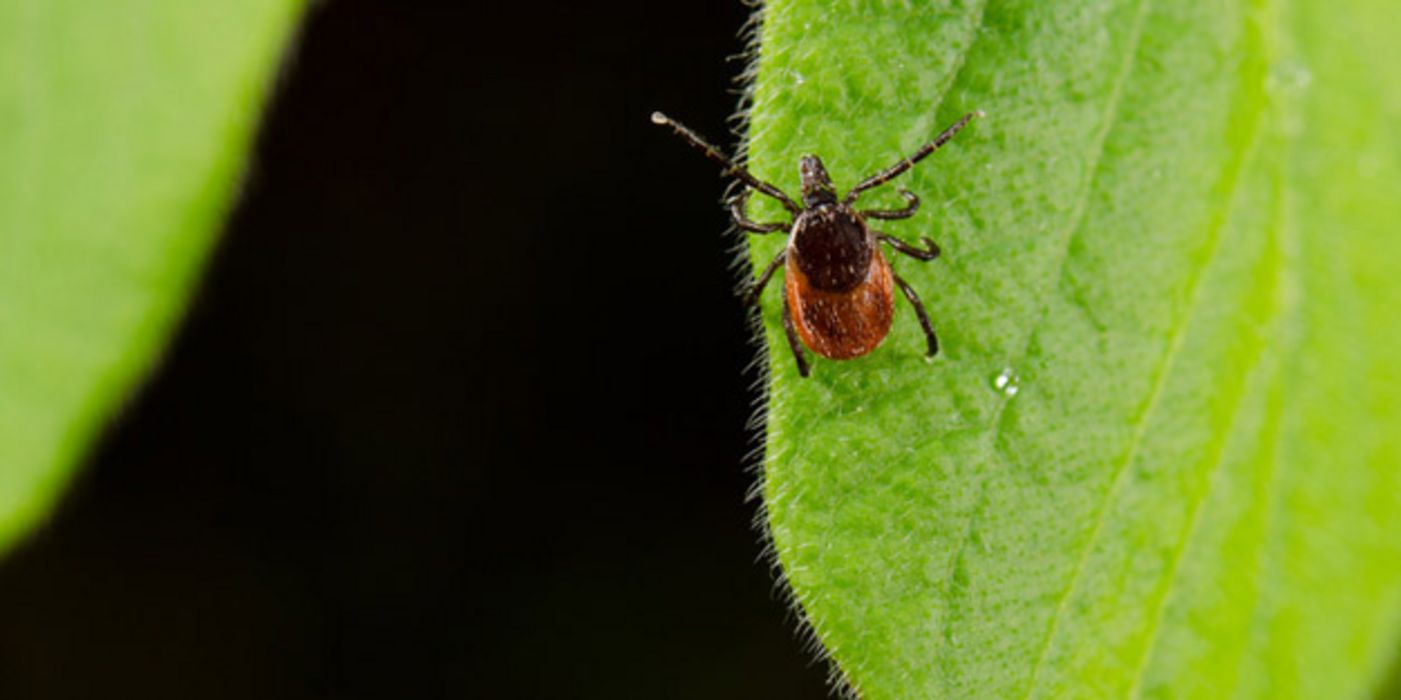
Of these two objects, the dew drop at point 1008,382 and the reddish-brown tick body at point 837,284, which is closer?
the dew drop at point 1008,382

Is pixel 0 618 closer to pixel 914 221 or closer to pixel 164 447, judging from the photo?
pixel 164 447

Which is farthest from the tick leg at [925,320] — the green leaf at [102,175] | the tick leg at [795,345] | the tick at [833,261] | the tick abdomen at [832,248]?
the green leaf at [102,175]

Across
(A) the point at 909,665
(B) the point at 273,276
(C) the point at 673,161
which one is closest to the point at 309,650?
(B) the point at 273,276

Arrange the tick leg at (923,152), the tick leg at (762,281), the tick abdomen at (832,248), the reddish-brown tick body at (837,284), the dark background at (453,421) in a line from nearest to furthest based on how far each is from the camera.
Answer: the tick leg at (923,152) < the tick leg at (762,281) < the reddish-brown tick body at (837,284) < the tick abdomen at (832,248) < the dark background at (453,421)

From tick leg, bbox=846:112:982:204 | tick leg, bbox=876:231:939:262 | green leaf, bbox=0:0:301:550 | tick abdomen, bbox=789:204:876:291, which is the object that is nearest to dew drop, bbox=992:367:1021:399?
tick leg, bbox=876:231:939:262

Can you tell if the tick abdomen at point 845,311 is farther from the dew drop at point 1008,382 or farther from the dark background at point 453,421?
the dark background at point 453,421

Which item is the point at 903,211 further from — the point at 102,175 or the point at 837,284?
the point at 102,175
